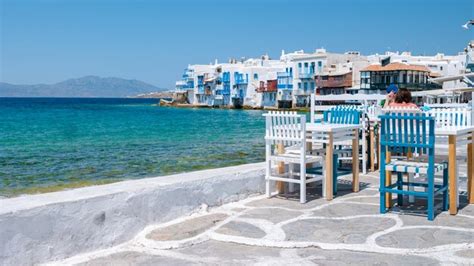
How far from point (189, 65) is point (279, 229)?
349 ft

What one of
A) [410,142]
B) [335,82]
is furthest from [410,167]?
[335,82]

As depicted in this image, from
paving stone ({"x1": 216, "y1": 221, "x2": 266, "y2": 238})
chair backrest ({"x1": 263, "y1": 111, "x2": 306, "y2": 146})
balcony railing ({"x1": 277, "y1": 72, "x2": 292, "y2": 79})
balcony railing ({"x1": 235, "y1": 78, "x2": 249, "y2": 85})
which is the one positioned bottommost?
paving stone ({"x1": 216, "y1": 221, "x2": 266, "y2": 238})

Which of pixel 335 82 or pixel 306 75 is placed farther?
pixel 306 75

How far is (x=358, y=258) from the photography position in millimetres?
4051

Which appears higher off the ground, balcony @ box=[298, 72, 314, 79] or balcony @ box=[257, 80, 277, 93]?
balcony @ box=[298, 72, 314, 79]

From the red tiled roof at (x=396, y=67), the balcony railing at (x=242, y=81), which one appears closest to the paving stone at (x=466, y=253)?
the red tiled roof at (x=396, y=67)

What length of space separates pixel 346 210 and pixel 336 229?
2.71 ft

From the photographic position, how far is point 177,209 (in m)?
5.24

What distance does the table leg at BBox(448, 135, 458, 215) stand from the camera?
5.38 meters

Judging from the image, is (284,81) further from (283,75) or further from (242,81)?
(242,81)

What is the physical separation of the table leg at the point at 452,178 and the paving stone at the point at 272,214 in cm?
143

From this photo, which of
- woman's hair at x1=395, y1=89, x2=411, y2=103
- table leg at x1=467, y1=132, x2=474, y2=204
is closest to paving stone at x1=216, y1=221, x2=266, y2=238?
table leg at x1=467, y1=132, x2=474, y2=204

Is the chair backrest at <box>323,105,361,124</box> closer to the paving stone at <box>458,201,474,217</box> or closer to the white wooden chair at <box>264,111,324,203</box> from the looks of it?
the white wooden chair at <box>264,111,324,203</box>

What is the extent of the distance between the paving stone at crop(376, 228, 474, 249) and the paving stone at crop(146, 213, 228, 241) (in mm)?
1478
